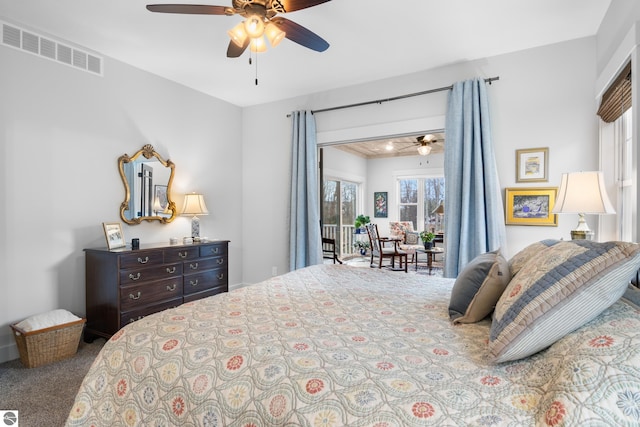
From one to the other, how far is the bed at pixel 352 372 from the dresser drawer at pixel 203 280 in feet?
6.69

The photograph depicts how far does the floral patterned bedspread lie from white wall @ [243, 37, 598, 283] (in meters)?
2.31

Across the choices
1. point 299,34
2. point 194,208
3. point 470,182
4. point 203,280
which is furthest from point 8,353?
point 470,182

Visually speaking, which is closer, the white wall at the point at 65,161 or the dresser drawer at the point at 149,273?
the white wall at the point at 65,161

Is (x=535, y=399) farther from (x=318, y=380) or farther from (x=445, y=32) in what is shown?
(x=445, y=32)

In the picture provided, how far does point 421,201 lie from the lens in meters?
8.10

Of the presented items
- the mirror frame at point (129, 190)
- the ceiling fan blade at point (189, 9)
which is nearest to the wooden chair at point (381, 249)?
the mirror frame at point (129, 190)

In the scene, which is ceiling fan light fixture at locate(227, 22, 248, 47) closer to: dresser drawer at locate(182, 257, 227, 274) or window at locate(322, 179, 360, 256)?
dresser drawer at locate(182, 257, 227, 274)

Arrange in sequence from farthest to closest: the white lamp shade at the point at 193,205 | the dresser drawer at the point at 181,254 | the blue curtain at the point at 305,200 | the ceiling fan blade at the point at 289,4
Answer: the blue curtain at the point at 305,200
the white lamp shade at the point at 193,205
the dresser drawer at the point at 181,254
the ceiling fan blade at the point at 289,4

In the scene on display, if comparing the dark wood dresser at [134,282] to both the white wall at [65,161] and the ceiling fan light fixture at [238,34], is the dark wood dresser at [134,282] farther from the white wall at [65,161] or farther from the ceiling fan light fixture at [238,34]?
the ceiling fan light fixture at [238,34]

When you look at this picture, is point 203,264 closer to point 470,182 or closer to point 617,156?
point 470,182

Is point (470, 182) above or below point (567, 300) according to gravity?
above

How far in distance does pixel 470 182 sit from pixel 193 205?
3031mm

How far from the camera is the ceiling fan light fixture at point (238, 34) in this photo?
2.16 metres

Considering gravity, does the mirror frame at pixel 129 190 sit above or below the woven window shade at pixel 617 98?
below
